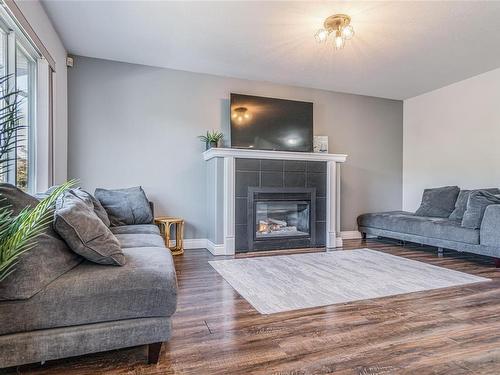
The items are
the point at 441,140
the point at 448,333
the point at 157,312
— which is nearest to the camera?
the point at 157,312

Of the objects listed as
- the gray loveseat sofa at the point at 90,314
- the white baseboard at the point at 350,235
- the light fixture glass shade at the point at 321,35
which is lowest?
the white baseboard at the point at 350,235

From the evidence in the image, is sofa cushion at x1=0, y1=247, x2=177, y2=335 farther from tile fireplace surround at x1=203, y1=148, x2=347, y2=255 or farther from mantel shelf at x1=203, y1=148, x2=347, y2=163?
mantel shelf at x1=203, y1=148, x2=347, y2=163

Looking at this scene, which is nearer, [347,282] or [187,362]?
[187,362]

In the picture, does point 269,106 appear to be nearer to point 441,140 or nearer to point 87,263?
point 441,140

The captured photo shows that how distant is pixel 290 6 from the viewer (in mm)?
2707

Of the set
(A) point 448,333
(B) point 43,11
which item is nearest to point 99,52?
(B) point 43,11

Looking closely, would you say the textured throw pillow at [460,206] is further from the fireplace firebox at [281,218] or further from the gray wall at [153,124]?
the gray wall at [153,124]

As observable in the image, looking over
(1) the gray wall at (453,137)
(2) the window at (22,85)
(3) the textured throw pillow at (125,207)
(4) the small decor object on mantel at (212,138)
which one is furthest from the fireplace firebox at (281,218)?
(2) the window at (22,85)

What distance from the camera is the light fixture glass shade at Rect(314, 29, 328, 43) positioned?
299 centimetres

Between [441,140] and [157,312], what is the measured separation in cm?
524

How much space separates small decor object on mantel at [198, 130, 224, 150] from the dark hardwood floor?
7.21 ft

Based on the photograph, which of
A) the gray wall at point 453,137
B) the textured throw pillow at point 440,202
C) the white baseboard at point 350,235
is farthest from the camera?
the white baseboard at point 350,235

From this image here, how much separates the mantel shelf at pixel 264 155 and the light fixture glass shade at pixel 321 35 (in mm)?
1475

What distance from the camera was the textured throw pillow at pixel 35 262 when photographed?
1.25 m
